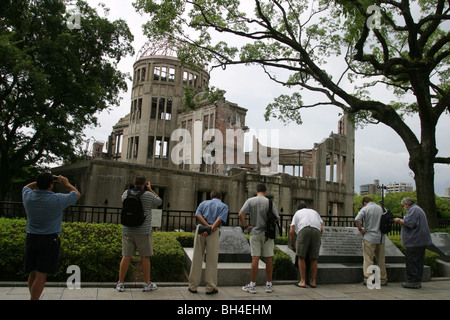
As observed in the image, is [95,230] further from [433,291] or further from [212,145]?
[212,145]

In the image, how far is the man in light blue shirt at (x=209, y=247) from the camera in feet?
22.5

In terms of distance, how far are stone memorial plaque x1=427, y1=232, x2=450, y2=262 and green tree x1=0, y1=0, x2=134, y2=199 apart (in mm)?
18852

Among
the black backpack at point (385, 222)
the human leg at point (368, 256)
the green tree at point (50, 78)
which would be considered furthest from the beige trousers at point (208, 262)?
the green tree at point (50, 78)

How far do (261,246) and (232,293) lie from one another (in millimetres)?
1129

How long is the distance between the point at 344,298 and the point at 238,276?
2303 mm

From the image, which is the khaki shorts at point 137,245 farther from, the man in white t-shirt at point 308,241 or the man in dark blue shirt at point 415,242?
the man in dark blue shirt at point 415,242

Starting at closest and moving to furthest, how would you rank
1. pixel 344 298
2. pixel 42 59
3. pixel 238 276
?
1. pixel 344 298
2. pixel 238 276
3. pixel 42 59

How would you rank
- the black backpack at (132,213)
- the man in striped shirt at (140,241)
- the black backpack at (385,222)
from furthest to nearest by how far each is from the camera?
1. the black backpack at (385,222)
2. the man in striped shirt at (140,241)
3. the black backpack at (132,213)

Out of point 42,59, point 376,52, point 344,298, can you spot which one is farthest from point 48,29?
point 344,298

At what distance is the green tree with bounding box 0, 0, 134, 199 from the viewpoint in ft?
64.5

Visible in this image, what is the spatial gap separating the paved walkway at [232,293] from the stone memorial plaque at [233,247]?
1.06 metres

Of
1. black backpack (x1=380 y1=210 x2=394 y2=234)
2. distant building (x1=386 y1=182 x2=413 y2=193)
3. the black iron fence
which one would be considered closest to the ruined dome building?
the black iron fence

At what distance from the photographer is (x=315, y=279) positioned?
8273 mm

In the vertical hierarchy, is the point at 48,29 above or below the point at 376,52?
above
